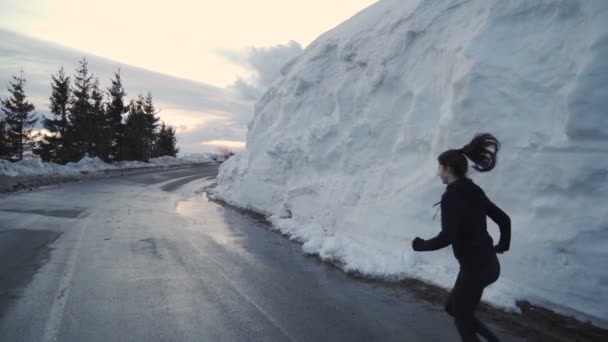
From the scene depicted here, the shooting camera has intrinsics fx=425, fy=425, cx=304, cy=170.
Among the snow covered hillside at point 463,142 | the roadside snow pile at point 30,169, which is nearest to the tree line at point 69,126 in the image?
the roadside snow pile at point 30,169

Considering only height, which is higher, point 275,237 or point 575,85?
point 575,85

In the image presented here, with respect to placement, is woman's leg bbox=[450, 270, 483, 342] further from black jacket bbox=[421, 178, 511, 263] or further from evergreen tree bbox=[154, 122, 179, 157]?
evergreen tree bbox=[154, 122, 179, 157]

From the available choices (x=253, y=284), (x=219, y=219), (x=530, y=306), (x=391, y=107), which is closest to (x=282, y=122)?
(x=219, y=219)

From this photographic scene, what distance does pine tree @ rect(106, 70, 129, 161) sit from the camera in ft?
161

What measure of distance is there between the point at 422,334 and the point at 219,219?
881 cm

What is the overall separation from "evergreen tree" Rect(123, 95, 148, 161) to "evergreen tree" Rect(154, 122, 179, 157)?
9.32 meters

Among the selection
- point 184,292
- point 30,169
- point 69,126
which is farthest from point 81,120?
point 184,292

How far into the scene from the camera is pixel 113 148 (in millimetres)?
50188

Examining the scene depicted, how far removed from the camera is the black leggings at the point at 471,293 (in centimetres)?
319

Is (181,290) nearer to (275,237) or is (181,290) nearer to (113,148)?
(275,237)

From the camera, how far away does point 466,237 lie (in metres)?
3.18

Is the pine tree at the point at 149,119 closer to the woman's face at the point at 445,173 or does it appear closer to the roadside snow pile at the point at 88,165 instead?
the roadside snow pile at the point at 88,165

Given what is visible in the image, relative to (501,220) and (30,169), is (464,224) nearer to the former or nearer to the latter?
(501,220)

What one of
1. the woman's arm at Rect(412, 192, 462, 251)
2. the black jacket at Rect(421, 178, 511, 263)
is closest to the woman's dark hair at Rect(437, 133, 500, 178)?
the black jacket at Rect(421, 178, 511, 263)
